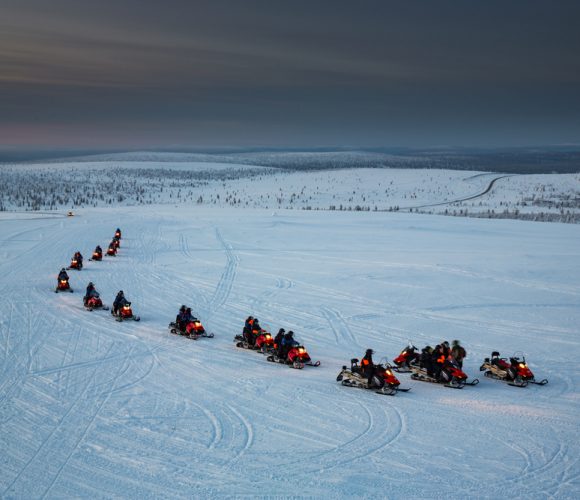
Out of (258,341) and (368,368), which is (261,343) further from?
(368,368)

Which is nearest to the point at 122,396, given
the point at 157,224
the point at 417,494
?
the point at 417,494

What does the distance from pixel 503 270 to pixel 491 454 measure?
21586mm

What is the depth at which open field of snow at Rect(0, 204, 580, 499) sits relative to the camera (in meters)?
10.1

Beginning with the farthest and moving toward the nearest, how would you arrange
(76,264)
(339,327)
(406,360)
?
(76,264) → (339,327) → (406,360)

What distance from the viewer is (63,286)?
2573cm

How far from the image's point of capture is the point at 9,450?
428 inches

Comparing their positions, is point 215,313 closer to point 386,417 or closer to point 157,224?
point 386,417

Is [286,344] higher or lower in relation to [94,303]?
higher

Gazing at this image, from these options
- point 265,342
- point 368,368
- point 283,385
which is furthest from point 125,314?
point 368,368

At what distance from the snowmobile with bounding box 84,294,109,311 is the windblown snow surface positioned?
62 centimetres

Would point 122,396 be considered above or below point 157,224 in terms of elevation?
below

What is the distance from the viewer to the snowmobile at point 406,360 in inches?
643

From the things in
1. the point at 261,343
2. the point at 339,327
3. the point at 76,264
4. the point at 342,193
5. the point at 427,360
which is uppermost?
the point at 342,193

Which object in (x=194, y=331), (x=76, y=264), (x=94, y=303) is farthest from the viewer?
(x=76, y=264)
